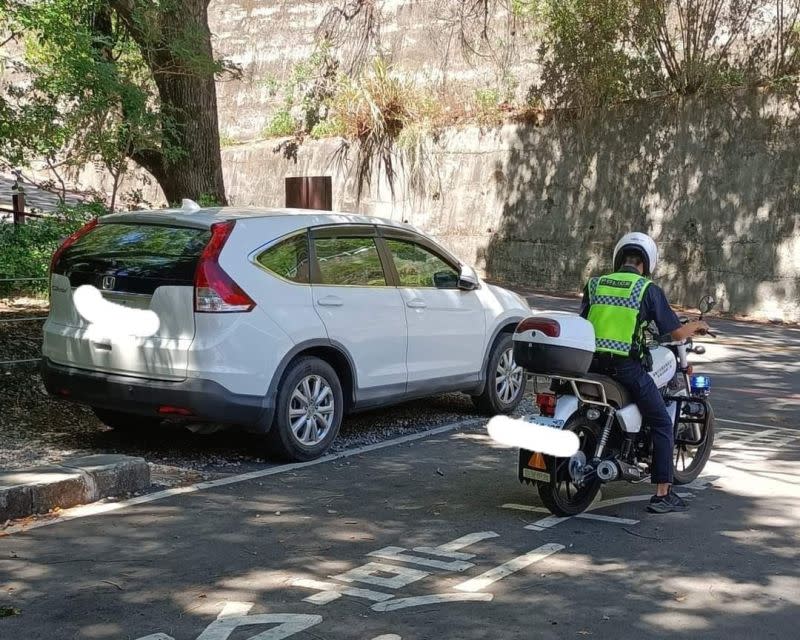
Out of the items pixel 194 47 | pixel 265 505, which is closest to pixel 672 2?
pixel 194 47

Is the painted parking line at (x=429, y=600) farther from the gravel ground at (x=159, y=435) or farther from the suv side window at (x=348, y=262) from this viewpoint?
the suv side window at (x=348, y=262)

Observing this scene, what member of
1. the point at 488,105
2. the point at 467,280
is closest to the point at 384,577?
the point at 467,280

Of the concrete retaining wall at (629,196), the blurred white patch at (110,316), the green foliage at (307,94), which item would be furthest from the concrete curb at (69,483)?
the green foliage at (307,94)

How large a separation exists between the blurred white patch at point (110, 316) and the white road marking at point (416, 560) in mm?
2534

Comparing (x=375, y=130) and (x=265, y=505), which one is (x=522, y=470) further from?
(x=375, y=130)

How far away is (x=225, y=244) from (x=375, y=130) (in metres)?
14.5

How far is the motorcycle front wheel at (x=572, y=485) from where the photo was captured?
623 cm

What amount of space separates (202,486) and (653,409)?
287cm

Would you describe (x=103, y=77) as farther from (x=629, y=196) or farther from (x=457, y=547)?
(x=629, y=196)

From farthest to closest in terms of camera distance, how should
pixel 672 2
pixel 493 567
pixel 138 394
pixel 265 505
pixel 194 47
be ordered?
1. pixel 672 2
2. pixel 194 47
3. pixel 138 394
4. pixel 265 505
5. pixel 493 567

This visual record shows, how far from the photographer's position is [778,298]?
55.0 feet

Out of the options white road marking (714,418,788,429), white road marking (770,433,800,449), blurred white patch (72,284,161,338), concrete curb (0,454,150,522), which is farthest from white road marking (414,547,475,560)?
white road marking (714,418,788,429)

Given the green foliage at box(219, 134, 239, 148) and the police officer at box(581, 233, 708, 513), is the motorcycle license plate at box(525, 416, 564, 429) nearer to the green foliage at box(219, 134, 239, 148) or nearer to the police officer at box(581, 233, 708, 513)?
the police officer at box(581, 233, 708, 513)

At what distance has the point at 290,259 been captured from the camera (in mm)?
7719
